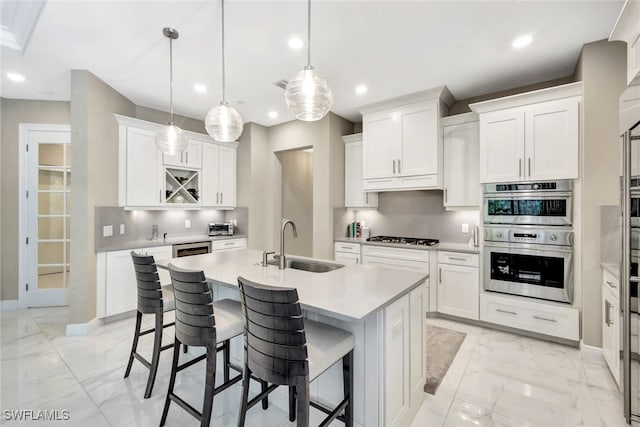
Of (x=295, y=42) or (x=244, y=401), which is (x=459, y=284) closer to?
(x=244, y=401)

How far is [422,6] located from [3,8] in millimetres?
3431

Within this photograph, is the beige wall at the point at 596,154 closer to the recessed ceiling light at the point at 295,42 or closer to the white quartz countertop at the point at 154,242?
the recessed ceiling light at the point at 295,42

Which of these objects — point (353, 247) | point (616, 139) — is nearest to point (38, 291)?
point (353, 247)

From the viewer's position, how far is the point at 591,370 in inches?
97.1

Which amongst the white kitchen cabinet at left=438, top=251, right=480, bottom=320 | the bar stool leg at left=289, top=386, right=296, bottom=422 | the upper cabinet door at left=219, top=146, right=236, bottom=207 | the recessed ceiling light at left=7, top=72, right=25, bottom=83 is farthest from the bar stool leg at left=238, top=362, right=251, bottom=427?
the recessed ceiling light at left=7, top=72, right=25, bottom=83

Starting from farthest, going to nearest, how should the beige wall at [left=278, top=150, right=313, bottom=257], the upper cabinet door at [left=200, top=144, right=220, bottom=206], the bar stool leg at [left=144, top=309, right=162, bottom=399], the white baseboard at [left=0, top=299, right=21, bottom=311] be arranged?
1. the beige wall at [left=278, top=150, right=313, bottom=257]
2. the upper cabinet door at [left=200, top=144, right=220, bottom=206]
3. the white baseboard at [left=0, top=299, right=21, bottom=311]
4. the bar stool leg at [left=144, top=309, right=162, bottom=399]

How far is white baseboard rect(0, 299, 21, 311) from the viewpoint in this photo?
3941mm

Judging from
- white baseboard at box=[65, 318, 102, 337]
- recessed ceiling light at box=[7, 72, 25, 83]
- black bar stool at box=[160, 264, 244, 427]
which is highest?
recessed ceiling light at box=[7, 72, 25, 83]

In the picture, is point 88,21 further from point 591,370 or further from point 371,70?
point 591,370

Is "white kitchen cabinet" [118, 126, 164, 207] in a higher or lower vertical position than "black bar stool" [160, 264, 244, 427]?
higher

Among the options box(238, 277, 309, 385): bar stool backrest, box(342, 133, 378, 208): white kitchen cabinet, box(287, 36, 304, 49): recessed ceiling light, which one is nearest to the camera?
box(238, 277, 309, 385): bar stool backrest

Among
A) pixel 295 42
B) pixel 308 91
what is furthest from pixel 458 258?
pixel 295 42

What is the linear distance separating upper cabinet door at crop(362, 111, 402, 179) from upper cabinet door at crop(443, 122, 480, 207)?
631 mm

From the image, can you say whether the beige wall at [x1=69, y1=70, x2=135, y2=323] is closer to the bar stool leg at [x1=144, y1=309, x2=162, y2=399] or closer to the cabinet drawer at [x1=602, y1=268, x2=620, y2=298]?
the bar stool leg at [x1=144, y1=309, x2=162, y2=399]
